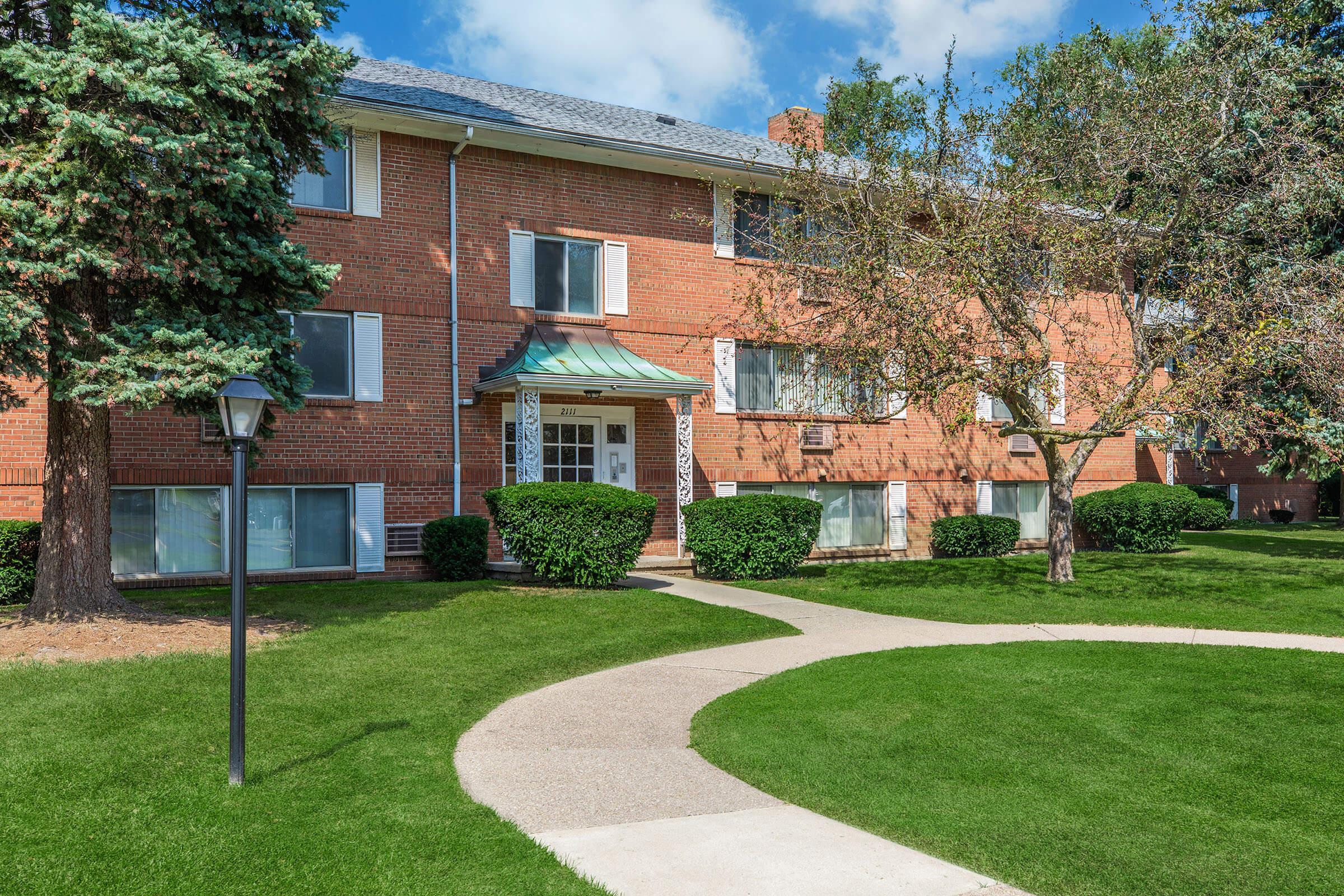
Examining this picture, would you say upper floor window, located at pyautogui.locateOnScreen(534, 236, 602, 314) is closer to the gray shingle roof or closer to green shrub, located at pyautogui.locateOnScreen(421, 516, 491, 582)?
the gray shingle roof

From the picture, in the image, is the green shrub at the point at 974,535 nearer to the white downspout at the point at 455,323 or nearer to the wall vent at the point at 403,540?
the white downspout at the point at 455,323

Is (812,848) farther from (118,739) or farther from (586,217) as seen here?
(586,217)

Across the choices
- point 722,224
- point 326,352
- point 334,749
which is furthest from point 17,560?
point 722,224

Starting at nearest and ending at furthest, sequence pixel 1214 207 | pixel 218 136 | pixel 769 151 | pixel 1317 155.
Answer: pixel 218 136
pixel 1214 207
pixel 1317 155
pixel 769 151

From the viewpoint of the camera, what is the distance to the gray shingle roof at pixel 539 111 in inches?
591

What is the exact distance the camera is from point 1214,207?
1357 centimetres

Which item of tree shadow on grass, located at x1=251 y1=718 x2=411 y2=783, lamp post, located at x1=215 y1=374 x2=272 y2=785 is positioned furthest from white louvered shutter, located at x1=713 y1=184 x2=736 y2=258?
lamp post, located at x1=215 y1=374 x2=272 y2=785

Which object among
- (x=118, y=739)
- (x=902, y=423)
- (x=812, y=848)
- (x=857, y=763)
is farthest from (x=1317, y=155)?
(x=118, y=739)

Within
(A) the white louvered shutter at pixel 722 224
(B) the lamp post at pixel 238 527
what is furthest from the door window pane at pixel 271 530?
(B) the lamp post at pixel 238 527

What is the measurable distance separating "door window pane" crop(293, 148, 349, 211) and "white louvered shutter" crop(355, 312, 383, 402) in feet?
5.44

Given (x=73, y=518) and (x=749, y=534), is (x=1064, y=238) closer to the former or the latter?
(x=749, y=534)

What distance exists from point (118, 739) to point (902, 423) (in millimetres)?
15623

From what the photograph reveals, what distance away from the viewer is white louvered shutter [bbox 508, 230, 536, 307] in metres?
15.6

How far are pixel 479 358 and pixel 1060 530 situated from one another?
9076 millimetres
